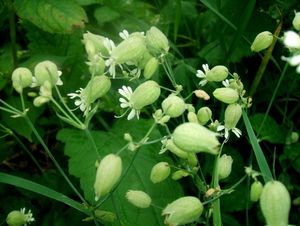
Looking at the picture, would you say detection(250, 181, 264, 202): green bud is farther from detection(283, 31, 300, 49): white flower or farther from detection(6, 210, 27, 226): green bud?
detection(6, 210, 27, 226): green bud

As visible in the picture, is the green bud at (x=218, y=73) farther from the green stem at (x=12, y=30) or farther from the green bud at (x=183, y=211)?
the green stem at (x=12, y=30)

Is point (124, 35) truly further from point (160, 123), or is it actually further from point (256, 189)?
point (256, 189)

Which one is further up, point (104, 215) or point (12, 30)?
point (12, 30)

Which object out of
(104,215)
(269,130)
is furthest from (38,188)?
(269,130)

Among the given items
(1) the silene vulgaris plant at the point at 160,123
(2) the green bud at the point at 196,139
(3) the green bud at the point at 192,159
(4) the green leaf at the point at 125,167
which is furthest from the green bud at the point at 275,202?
(4) the green leaf at the point at 125,167

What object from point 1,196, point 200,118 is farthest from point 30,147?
point 200,118

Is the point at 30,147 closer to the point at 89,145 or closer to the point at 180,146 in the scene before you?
the point at 89,145

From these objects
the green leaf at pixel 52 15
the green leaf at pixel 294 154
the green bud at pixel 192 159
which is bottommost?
the green leaf at pixel 294 154
